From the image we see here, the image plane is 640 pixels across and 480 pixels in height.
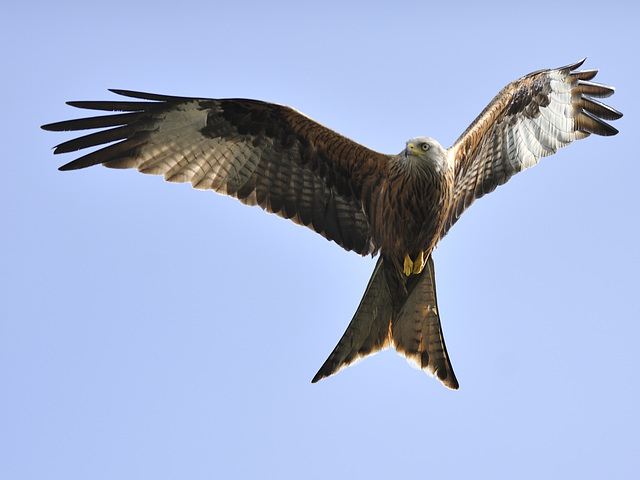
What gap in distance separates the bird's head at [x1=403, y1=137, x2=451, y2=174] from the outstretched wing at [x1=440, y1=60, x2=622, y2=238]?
54.3 inches

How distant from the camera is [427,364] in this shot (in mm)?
8500

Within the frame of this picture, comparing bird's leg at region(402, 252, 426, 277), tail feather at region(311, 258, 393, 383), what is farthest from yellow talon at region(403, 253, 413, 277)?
tail feather at region(311, 258, 393, 383)

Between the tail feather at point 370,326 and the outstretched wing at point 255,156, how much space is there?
0.60 m

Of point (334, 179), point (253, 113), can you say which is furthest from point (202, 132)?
point (334, 179)

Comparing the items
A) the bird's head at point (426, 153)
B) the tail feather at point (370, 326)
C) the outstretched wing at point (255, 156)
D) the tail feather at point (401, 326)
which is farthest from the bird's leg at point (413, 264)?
the bird's head at point (426, 153)

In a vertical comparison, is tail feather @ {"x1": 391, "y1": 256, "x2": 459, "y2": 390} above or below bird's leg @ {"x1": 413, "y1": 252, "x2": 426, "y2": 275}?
below

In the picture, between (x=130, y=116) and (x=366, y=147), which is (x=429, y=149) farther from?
(x=130, y=116)

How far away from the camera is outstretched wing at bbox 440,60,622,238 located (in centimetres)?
916

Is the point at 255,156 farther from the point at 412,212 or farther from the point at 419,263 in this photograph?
the point at 419,263

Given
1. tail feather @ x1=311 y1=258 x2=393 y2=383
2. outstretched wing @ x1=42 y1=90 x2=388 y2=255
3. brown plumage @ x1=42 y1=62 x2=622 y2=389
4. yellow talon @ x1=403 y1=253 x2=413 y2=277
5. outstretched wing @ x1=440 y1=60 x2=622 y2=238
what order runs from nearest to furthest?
brown plumage @ x1=42 y1=62 x2=622 y2=389
yellow talon @ x1=403 y1=253 x2=413 y2=277
tail feather @ x1=311 y1=258 x2=393 y2=383
outstretched wing @ x1=42 y1=90 x2=388 y2=255
outstretched wing @ x1=440 y1=60 x2=622 y2=238

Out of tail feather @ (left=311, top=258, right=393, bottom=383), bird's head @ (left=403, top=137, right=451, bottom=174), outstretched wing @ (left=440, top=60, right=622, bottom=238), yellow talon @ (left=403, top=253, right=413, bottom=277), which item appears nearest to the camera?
bird's head @ (left=403, top=137, right=451, bottom=174)

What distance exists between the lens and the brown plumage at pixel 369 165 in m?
8.13

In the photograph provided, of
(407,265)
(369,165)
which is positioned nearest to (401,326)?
(407,265)

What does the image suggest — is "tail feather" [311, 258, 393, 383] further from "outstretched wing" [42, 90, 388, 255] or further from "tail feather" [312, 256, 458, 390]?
"outstretched wing" [42, 90, 388, 255]
